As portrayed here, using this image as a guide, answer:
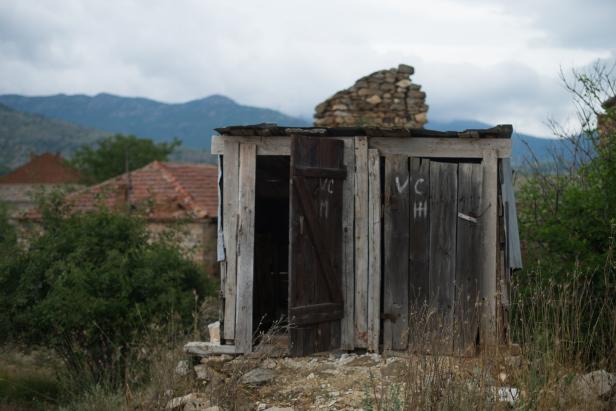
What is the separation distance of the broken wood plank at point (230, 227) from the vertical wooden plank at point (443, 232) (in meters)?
1.90

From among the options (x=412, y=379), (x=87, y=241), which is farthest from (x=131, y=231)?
(x=412, y=379)

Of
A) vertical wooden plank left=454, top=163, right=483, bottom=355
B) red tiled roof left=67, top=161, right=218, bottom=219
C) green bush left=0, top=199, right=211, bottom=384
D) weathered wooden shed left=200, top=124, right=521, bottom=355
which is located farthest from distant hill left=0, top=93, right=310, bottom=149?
vertical wooden plank left=454, top=163, right=483, bottom=355

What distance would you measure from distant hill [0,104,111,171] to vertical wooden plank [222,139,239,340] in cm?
7007

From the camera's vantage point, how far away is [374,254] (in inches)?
280

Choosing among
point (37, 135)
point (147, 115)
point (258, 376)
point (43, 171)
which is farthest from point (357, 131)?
point (147, 115)

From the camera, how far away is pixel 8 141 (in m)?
77.1

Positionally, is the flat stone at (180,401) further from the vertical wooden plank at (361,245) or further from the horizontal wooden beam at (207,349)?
the vertical wooden plank at (361,245)

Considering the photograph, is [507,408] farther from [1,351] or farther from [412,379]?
[1,351]

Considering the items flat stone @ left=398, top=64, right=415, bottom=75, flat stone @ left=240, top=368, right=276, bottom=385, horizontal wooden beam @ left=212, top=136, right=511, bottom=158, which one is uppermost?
flat stone @ left=398, top=64, right=415, bottom=75

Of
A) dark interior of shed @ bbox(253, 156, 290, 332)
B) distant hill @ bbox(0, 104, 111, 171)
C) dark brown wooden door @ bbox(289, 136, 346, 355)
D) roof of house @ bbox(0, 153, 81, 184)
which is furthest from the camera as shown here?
distant hill @ bbox(0, 104, 111, 171)

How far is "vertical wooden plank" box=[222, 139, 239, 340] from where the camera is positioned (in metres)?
7.16

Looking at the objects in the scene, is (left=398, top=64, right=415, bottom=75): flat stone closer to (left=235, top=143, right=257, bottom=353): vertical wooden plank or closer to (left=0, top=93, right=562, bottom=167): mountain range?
(left=235, top=143, right=257, bottom=353): vertical wooden plank

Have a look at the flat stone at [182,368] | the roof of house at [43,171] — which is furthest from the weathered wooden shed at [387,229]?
the roof of house at [43,171]

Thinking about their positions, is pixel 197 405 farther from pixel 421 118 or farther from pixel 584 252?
pixel 421 118
